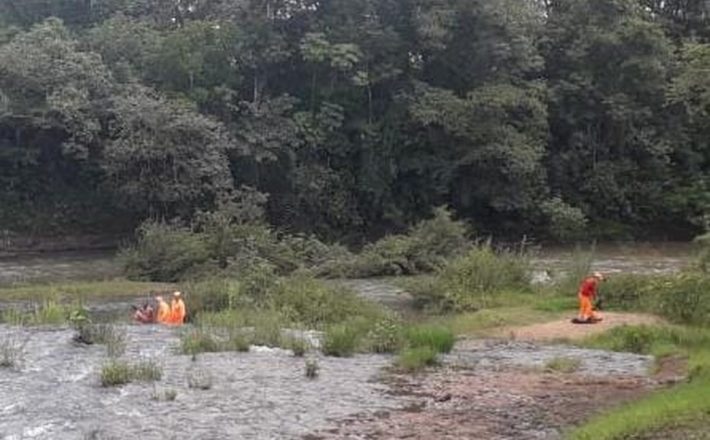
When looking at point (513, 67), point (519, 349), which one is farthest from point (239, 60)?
point (519, 349)

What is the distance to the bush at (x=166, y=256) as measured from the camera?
137ft

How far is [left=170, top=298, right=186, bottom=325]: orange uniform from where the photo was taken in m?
30.2

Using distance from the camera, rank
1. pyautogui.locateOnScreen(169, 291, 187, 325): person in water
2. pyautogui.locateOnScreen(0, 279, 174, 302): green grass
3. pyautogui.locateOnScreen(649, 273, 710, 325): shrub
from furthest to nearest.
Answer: pyautogui.locateOnScreen(0, 279, 174, 302): green grass < pyautogui.locateOnScreen(169, 291, 187, 325): person in water < pyautogui.locateOnScreen(649, 273, 710, 325): shrub

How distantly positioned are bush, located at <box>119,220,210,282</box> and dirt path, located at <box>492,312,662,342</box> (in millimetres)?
15520

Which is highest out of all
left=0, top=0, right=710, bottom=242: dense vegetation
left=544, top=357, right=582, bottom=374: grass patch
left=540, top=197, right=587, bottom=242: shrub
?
left=0, top=0, right=710, bottom=242: dense vegetation

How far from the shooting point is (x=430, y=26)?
56.1 metres

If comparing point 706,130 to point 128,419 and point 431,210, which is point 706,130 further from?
point 128,419

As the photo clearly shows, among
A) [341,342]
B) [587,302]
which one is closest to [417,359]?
[341,342]

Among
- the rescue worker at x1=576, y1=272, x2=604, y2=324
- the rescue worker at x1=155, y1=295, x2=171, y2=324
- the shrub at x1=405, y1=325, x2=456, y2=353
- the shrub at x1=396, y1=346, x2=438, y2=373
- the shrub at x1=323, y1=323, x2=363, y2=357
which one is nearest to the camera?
the shrub at x1=396, y1=346, x2=438, y2=373

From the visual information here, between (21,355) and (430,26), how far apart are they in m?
37.1

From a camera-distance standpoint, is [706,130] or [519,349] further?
[706,130]

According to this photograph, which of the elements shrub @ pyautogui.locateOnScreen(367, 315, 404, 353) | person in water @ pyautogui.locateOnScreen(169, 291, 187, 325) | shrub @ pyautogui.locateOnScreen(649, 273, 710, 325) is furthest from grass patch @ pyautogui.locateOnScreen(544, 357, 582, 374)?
person in water @ pyautogui.locateOnScreen(169, 291, 187, 325)

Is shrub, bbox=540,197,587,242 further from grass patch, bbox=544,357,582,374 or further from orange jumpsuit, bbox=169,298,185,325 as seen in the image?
grass patch, bbox=544,357,582,374

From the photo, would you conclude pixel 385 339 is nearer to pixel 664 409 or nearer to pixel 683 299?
pixel 683 299
